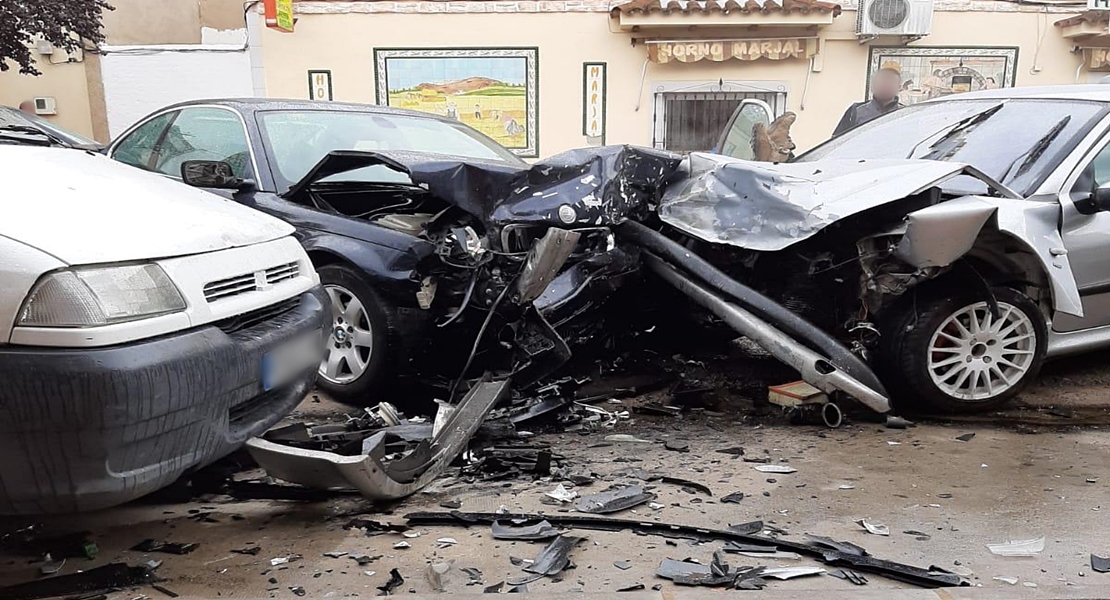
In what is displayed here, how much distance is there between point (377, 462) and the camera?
277 cm

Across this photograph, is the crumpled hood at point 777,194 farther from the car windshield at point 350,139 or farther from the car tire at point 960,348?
the car windshield at point 350,139

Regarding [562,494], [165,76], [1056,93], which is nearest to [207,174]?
[562,494]

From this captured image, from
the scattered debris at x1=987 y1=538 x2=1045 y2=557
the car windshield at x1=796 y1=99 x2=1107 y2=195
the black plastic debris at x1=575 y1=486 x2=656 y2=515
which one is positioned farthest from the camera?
the car windshield at x1=796 y1=99 x2=1107 y2=195

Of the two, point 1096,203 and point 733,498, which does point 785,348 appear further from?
point 1096,203

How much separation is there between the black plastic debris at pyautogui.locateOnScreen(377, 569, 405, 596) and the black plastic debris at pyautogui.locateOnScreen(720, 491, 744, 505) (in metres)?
1.27

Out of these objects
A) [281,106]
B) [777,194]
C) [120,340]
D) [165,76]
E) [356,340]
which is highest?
[165,76]

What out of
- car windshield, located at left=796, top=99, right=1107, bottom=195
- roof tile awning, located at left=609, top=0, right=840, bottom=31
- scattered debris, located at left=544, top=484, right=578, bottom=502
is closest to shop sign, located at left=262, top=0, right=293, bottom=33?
roof tile awning, located at left=609, top=0, right=840, bottom=31

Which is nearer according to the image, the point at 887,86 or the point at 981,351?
the point at 981,351

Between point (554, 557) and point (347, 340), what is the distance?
1.97m

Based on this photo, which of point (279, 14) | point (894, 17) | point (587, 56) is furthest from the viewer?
point (587, 56)

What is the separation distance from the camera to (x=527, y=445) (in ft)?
11.7

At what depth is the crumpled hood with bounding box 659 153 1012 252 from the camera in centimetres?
366

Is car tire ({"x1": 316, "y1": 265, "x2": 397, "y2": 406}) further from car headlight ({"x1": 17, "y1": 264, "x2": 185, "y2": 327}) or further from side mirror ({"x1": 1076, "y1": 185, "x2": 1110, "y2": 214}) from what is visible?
side mirror ({"x1": 1076, "y1": 185, "x2": 1110, "y2": 214})

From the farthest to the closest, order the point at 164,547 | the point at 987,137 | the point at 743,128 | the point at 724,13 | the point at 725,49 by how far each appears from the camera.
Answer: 1. the point at 725,49
2. the point at 724,13
3. the point at 743,128
4. the point at 987,137
5. the point at 164,547
